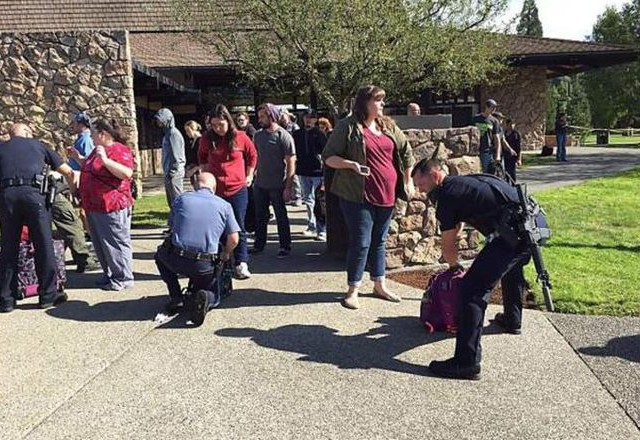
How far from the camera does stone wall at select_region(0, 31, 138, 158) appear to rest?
1314 cm

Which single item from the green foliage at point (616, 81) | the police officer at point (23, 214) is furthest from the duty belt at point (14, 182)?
the green foliage at point (616, 81)

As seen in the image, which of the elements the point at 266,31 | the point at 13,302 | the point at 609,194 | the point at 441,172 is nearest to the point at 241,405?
the point at 441,172

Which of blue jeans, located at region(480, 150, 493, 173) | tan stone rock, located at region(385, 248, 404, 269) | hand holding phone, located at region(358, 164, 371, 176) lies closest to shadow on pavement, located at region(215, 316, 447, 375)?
hand holding phone, located at region(358, 164, 371, 176)

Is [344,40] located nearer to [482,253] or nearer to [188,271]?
[188,271]

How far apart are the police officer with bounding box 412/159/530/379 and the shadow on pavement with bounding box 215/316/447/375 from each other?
318mm

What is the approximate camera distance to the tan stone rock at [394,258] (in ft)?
22.3

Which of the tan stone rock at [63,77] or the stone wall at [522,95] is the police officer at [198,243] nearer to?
the tan stone rock at [63,77]

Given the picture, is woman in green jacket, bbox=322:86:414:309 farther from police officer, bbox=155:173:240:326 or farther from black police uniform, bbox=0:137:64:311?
black police uniform, bbox=0:137:64:311

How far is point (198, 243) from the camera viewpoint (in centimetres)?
513

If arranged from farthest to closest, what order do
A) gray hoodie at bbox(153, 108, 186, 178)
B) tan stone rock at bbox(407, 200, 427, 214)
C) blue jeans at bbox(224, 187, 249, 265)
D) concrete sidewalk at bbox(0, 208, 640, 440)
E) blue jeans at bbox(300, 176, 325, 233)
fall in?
1. blue jeans at bbox(300, 176, 325, 233)
2. gray hoodie at bbox(153, 108, 186, 178)
3. tan stone rock at bbox(407, 200, 427, 214)
4. blue jeans at bbox(224, 187, 249, 265)
5. concrete sidewalk at bbox(0, 208, 640, 440)

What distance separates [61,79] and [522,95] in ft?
52.9

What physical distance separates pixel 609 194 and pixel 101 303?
9.80m

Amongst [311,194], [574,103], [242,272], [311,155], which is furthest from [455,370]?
[574,103]

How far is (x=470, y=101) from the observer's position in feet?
78.5
